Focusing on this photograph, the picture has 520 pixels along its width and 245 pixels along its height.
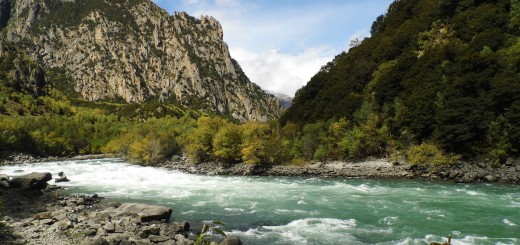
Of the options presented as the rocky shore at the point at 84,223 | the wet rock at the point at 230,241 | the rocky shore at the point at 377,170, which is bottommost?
the rocky shore at the point at 84,223

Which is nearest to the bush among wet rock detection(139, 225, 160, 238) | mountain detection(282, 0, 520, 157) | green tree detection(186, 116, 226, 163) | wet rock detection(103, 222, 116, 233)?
mountain detection(282, 0, 520, 157)

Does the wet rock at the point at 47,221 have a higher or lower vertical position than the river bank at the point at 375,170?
lower

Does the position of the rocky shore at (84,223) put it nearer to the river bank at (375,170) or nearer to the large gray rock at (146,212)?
the large gray rock at (146,212)

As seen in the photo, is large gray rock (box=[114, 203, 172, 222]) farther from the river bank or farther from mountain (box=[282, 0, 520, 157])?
mountain (box=[282, 0, 520, 157])

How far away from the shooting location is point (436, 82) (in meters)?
66.6

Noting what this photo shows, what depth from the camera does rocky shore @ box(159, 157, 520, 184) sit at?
4875 cm

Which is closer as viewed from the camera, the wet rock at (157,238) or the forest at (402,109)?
the wet rock at (157,238)

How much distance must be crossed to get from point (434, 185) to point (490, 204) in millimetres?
12690

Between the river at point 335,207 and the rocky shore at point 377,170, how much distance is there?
4.12 meters

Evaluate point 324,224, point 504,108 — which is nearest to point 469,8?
point 504,108

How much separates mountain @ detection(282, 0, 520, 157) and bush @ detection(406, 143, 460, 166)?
80.6 inches

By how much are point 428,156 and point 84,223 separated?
5074 centimetres

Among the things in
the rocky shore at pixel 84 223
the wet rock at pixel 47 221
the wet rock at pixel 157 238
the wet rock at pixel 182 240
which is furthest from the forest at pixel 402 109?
the wet rock at pixel 157 238

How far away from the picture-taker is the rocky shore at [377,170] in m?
48.8
